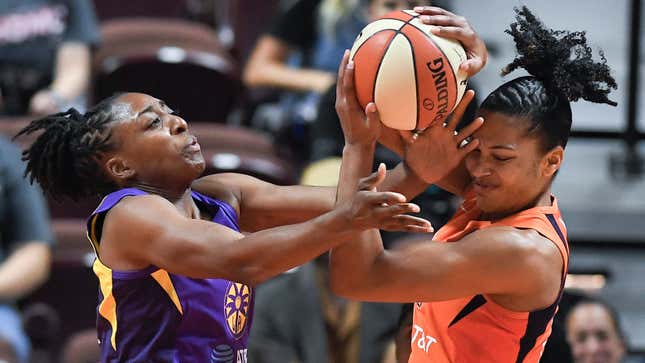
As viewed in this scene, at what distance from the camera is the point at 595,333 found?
5.16m

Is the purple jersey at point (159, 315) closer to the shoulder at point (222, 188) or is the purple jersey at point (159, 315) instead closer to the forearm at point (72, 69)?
the shoulder at point (222, 188)

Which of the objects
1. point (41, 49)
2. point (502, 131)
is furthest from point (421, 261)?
point (41, 49)

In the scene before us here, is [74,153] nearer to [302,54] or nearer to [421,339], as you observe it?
[421,339]

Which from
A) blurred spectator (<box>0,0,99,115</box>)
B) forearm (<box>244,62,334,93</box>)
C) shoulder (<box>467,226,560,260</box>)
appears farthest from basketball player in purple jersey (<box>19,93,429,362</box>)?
blurred spectator (<box>0,0,99,115</box>)

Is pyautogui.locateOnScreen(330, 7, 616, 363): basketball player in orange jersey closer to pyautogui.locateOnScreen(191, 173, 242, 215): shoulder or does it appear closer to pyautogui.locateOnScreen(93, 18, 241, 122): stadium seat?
pyautogui.locateOnScreen(191, 173, 242, 215): shoulder

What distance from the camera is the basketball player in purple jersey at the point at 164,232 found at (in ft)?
9.22

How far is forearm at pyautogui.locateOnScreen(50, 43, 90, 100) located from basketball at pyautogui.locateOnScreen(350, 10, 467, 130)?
298cm

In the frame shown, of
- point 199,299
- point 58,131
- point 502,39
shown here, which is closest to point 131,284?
point 199,299

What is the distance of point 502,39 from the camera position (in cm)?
646

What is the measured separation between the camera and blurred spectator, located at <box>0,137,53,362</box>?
498 cm

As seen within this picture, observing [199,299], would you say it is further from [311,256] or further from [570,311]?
[570,311]

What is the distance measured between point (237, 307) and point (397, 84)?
2.30ft

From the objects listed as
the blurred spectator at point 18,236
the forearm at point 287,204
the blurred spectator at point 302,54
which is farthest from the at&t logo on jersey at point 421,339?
the blurred spectator at point 302,54

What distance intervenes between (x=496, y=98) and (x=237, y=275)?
2.69 feet
